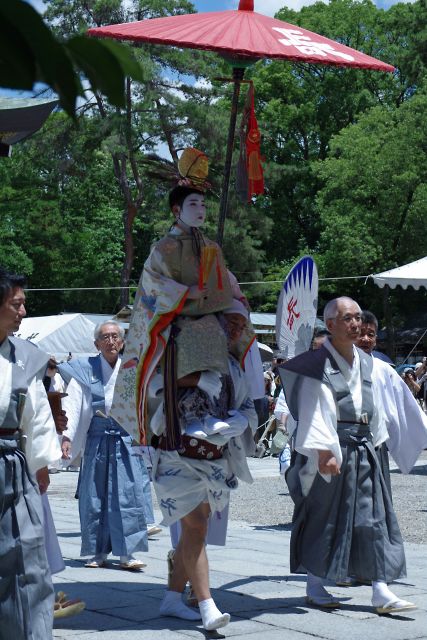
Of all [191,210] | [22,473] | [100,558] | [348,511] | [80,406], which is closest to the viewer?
[22,473]

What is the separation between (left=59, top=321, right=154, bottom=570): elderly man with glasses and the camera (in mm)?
6191

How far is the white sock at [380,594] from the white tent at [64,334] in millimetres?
16138

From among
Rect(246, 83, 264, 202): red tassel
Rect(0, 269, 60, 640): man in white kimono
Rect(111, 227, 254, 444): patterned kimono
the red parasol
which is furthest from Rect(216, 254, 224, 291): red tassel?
Rect(0, 269, 60, 640): man in white kimono

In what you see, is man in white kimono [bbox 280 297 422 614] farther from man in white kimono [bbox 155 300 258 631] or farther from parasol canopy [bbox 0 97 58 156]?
parasol canopy [bbox 0 97 58 156]


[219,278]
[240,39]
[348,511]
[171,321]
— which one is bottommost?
[348,511]

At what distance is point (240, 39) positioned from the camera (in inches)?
192

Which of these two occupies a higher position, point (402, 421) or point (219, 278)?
point (219, 278)

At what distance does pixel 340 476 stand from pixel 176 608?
984mm

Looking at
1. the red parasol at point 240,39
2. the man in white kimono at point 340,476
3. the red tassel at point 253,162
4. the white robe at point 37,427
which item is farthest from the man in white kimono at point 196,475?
the red tassel at point 253,162

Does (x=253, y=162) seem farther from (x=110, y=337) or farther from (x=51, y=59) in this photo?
(x=51, y=59)

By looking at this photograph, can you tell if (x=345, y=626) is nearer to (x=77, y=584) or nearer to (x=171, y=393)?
(x=171, y=393)

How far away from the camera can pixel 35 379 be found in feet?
13.0

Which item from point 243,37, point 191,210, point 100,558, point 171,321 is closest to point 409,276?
point 100,558

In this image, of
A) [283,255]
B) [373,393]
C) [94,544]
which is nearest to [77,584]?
[94,544]
